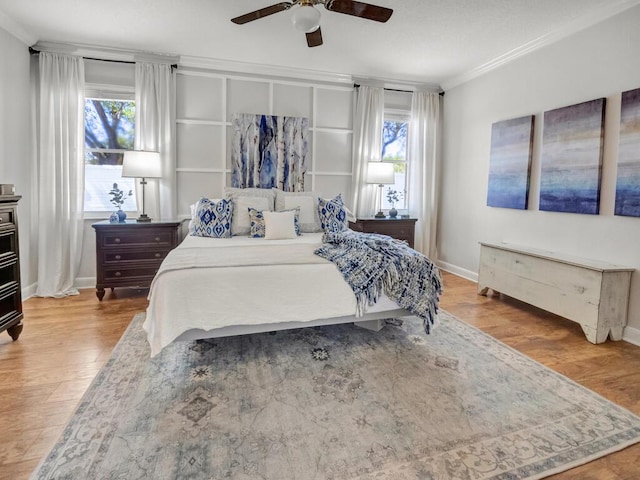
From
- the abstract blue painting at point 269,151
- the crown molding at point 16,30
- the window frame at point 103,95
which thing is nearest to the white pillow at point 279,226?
the abstract blue painting at point 269,151

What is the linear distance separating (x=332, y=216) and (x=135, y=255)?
2.15 m

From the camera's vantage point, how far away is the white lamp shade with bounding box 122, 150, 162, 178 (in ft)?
12.9

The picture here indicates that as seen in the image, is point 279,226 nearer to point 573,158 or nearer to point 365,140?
point 365,140

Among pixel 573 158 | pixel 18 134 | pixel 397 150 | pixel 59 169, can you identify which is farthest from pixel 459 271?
pixel 18 134

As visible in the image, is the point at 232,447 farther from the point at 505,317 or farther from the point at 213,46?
the point at 213,46

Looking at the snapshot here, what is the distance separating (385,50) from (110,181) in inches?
137

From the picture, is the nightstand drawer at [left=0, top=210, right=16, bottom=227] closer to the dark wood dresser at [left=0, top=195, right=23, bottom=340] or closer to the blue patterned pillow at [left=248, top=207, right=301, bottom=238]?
the dark wood dresser at [left=0, top=195, right=23, bottom=340]

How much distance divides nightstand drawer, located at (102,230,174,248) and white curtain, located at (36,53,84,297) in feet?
1.92

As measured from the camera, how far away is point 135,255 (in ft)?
13.1

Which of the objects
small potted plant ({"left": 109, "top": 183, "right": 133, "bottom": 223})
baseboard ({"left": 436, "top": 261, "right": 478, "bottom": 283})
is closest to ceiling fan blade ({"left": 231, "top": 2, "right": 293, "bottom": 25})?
small potted plant ({"left": 109, "top": 183, "right": 133, "bottom": 223})

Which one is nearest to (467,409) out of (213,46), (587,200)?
(587,200)

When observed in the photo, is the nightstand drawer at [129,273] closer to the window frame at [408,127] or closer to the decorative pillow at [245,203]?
the decorative pillow at [245,203]

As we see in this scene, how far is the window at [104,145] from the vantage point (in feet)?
14.1

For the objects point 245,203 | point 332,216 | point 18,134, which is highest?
point 18,134
